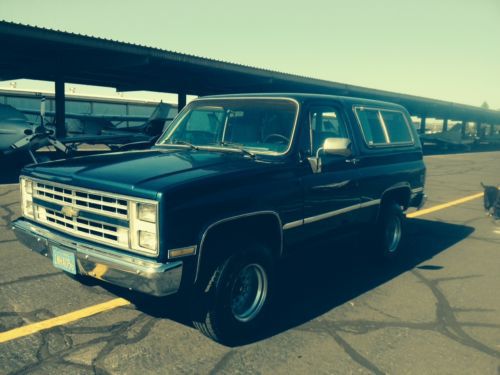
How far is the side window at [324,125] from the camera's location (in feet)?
14.0

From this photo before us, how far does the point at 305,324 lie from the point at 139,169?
1.95 m

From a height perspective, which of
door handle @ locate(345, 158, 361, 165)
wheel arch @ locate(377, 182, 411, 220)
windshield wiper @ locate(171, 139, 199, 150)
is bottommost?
wheel arch @ locate(377, 182, 411, 220)

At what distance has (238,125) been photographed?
14.4 feet

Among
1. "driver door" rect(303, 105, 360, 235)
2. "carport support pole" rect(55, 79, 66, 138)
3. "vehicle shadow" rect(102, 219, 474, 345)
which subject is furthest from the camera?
"carport support pole" rect(55, 79, 66, 138)

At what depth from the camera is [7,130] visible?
15.8 metres

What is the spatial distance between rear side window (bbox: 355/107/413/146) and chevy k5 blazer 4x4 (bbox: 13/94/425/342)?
6 cm

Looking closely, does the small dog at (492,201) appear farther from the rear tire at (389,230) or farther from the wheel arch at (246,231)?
the wheel arch at (246,231)

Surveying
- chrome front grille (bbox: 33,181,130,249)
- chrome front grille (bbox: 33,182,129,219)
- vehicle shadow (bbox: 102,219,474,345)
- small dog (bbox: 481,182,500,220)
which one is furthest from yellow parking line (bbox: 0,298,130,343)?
small dog (bbox: 481,182,500,220)

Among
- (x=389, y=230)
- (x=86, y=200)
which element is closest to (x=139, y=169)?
(x=86, y=200)

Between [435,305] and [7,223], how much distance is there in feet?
20.9

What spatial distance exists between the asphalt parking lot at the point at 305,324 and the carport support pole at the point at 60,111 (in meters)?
15.0

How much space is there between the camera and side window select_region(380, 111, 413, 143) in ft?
18.7

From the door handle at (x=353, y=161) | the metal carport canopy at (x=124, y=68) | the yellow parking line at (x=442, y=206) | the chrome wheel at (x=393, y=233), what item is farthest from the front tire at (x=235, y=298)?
the metal carport canopy at (x=124, y=68)

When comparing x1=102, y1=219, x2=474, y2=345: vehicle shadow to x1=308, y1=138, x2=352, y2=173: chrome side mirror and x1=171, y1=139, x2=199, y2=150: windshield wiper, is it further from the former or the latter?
x1=171, y1=139, x2=199, y2=150: windshield wiper
